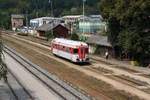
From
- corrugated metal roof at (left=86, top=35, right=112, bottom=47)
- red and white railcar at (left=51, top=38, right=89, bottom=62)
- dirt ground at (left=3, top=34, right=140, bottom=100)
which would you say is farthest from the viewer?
corrugated metal roof at (left=86, top=35, right=112, bottom=47)

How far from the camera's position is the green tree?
51469 mm

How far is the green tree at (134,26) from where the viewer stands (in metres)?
51.5

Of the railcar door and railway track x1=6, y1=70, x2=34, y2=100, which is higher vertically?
the railcar door

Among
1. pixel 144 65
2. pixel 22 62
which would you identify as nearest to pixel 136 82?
pixel 144 65

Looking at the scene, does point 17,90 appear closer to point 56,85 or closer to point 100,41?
point 56,85

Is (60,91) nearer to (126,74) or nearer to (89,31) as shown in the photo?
(126,74)

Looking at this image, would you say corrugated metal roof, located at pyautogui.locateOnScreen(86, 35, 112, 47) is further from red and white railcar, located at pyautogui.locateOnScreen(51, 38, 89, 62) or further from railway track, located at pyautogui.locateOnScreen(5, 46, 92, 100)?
railway track, located at pyautogui.locateOnScreen(5, 46, 92, 100)

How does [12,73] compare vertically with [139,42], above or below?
below

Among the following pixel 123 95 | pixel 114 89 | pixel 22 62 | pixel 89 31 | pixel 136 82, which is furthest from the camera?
pixel 89 31

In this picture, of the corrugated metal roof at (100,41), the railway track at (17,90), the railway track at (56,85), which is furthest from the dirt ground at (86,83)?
the corrugated metal roof at (100,41)

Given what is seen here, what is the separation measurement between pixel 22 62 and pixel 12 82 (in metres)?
18.9

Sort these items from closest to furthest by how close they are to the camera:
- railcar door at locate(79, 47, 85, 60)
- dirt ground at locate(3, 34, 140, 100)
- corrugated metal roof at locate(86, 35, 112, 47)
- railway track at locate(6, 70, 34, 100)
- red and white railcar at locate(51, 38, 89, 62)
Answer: railway track at locate(6, 70, 34, 100) → dirt ground at locate(3, 34, 140, 100) → railcar door at locate(79, 47, 85, 60) → red and white railcar at locate(51, 38, 89, 62) → corrugated metal roof at locate(86, 35, 112, 47)

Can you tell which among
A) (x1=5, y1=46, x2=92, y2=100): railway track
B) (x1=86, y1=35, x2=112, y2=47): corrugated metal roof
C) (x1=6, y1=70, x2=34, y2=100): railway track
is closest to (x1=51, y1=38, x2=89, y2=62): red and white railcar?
(x1=5, y1=46, x2=92, y2=100): railway track

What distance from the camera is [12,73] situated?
4769 centimetres
